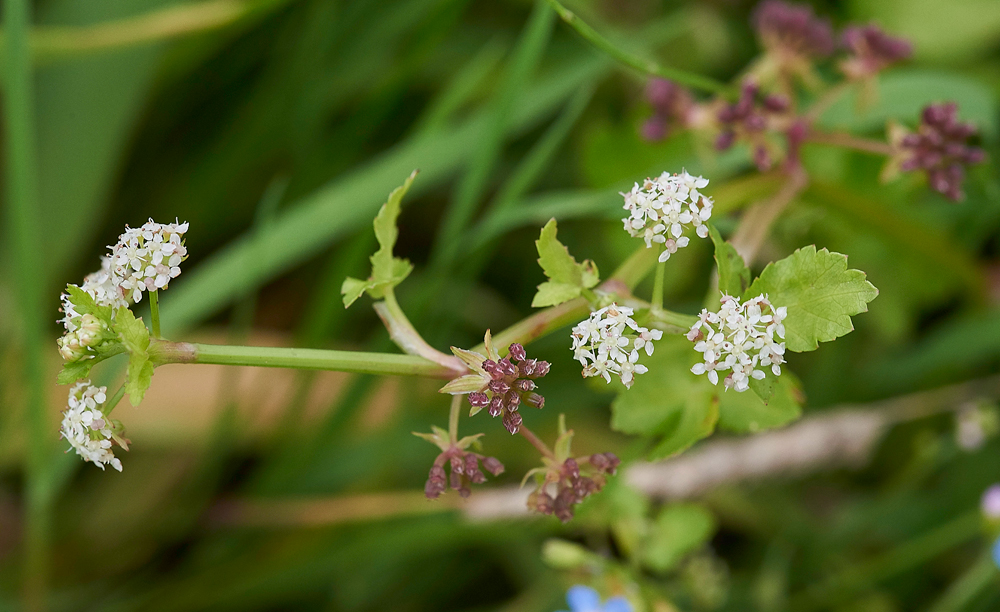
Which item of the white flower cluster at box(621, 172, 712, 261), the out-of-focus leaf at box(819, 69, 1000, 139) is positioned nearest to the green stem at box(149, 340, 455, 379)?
the white flower cluster at box(621, 172, 712, 261)

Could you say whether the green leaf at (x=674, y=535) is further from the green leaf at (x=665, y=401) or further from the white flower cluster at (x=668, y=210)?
the white flower cluster at (x=668, y=210)

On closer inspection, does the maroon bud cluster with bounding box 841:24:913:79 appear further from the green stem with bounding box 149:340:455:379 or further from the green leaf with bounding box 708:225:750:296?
the green stem with bounding box 149:340:455:379

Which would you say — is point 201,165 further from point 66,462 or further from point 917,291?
point 917,291

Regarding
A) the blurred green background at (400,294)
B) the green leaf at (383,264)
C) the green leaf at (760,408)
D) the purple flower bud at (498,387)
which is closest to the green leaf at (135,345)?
the green leaf at (383,264)

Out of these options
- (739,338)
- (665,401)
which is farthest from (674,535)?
(739,338)

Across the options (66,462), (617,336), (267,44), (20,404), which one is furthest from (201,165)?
(617,336)

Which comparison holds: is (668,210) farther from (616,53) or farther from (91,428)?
(91,428)
